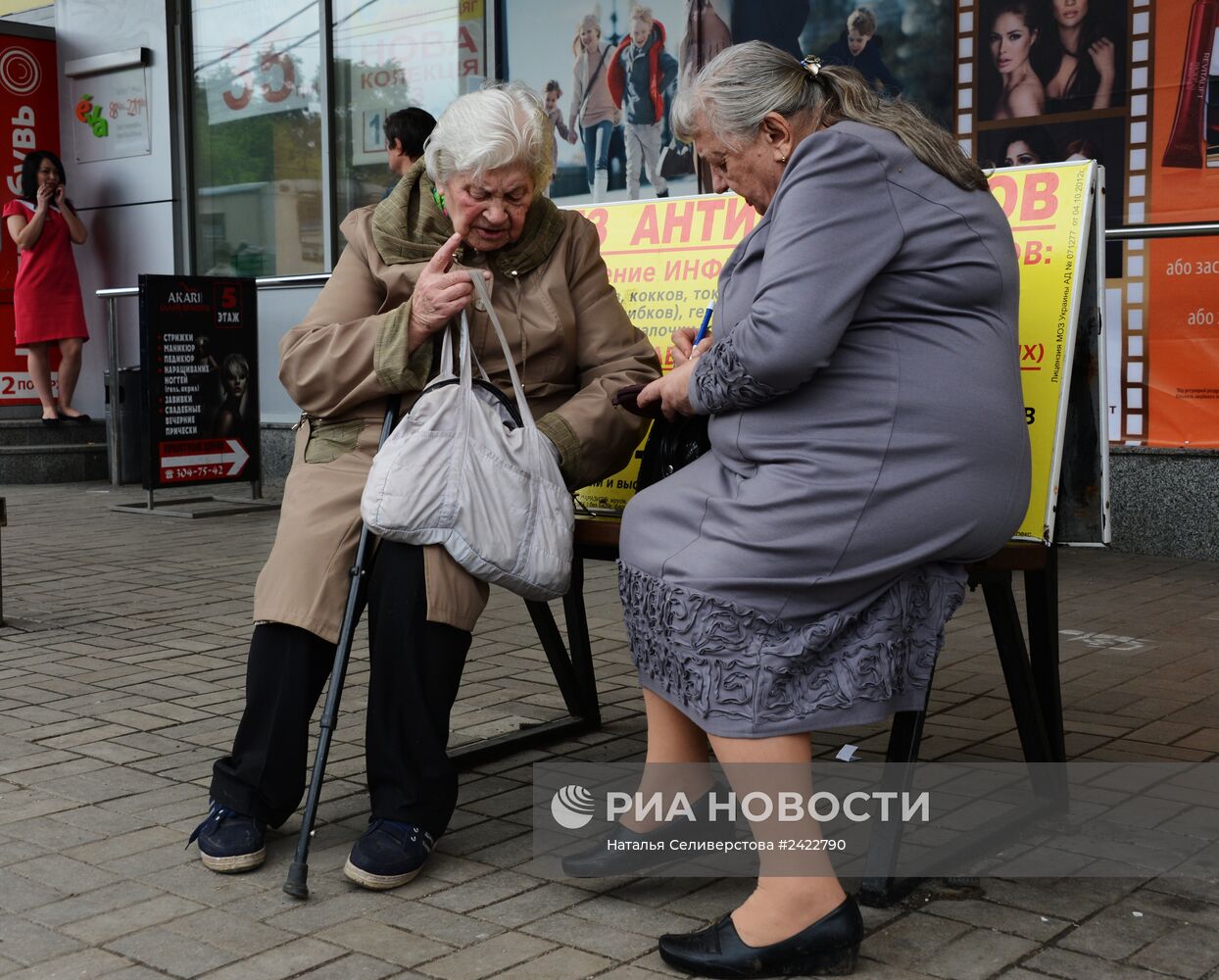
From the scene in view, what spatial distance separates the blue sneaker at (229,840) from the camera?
317 centimetres

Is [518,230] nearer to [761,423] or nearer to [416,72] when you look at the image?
[761,423]

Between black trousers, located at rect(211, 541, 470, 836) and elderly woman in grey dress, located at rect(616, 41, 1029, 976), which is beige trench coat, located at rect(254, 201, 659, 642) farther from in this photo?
elderly woman in grey dress, located at rect(616, 41, 1029, 976)

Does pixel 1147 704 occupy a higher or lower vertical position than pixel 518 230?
lower

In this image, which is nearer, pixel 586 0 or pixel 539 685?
pixel 539 685

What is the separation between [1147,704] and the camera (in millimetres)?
4527

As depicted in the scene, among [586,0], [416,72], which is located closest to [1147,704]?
[586,0]

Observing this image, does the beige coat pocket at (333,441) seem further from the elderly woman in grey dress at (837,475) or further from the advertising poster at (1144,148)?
the advertising poster at (1144,148)

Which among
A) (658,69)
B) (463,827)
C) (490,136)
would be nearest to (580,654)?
(463,827)

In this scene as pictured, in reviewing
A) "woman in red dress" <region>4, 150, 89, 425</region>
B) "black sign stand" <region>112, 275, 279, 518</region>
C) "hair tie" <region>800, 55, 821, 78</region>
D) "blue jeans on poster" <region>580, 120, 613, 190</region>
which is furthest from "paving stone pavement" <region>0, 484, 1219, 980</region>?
"woman in red dress" <region>4, 150, 89, 425</region>

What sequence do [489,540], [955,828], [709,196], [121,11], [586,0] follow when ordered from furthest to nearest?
[121,11] → [586,0] → [709,196] → [955,828] → [489,540]

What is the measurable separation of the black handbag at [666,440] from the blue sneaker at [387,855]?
918 mm

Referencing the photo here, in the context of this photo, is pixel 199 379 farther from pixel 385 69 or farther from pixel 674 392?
pixel 674 392

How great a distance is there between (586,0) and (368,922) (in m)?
8.00

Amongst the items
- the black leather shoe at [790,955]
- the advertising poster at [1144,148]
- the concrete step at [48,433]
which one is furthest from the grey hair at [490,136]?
the concrete step at [48,433]
